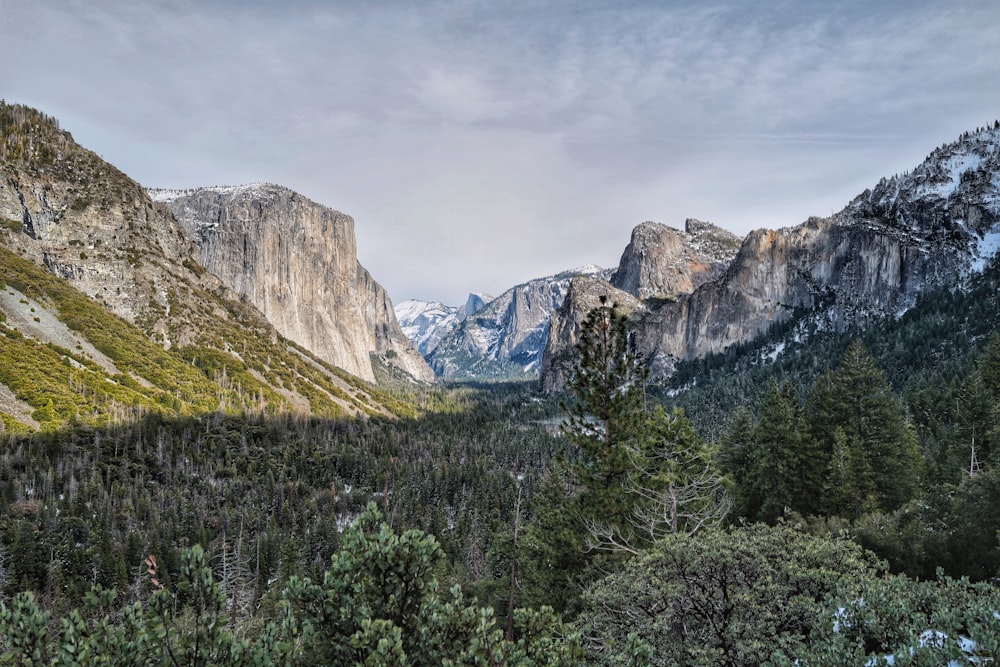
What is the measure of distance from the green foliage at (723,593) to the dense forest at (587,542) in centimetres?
6

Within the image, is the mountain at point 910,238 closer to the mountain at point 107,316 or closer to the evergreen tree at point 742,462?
the mountain at point 107,316

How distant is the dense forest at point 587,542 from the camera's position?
227 inches

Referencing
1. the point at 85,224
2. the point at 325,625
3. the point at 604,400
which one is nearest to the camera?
the point at 325,625

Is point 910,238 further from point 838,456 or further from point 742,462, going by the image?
point 838,456

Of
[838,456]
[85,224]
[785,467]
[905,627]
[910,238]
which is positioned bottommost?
[785,467]

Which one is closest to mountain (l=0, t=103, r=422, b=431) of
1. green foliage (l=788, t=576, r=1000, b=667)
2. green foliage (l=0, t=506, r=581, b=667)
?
green foliage (l=0, t=506, r=581, b=667)

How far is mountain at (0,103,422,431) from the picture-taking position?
8756 centimetres

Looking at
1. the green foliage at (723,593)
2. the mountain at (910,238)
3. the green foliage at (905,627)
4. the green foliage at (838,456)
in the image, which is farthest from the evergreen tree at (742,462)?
the mountain at (910,238)

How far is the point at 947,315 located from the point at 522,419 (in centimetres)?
12584

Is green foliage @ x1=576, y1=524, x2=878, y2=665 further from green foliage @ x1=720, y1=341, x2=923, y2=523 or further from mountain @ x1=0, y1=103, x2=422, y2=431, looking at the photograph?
mountain @ x1=0, y1=103, x2=422, y2=431

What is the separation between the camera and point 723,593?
1008 cm

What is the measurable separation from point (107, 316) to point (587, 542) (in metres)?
136

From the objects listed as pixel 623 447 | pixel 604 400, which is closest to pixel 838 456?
pixel 623 447

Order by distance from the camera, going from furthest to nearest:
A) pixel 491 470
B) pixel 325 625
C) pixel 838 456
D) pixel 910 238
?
pixel 910 238, pixel 491 470, pixel 838 456, pixel 325 625
